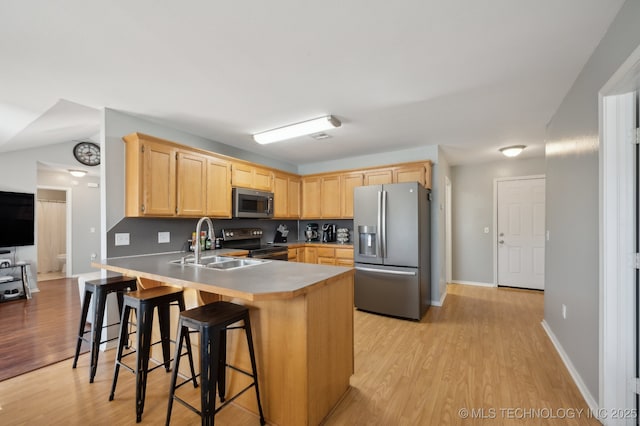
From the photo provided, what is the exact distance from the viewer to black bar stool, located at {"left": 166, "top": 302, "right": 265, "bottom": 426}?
1438 mm

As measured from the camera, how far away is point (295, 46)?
1.77 m

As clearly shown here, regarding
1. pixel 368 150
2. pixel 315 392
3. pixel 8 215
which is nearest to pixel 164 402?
pixel 315 392

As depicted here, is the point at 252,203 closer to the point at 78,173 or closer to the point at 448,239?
the point at 448,239

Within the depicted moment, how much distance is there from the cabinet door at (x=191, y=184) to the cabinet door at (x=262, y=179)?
34.3 inches

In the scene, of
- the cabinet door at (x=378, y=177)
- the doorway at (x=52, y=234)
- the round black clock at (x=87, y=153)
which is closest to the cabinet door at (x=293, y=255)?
the cabinet door at (x=378, y=177)

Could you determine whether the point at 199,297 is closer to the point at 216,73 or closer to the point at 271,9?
the point at 216,73

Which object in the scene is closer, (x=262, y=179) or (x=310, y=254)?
(x=262, y=179)

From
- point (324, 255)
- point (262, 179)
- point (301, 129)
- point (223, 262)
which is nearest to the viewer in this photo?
point (223, 262)

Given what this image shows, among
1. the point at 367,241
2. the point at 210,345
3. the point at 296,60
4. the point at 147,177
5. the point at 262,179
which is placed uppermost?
the point at 296,60

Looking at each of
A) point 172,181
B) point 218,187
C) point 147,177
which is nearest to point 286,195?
point 218,187

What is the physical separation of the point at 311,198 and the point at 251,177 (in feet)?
4.33

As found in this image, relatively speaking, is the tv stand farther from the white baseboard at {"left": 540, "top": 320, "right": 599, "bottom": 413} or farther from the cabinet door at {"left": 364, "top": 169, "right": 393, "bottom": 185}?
the white baseboard at {"left": 540, "top": 320, "right": 599, "bottom": 413}

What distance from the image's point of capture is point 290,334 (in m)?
1.61

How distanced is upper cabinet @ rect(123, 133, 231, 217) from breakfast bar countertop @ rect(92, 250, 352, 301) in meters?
0.78
